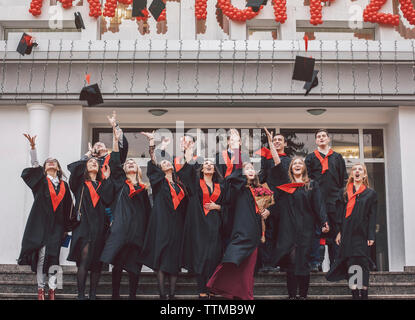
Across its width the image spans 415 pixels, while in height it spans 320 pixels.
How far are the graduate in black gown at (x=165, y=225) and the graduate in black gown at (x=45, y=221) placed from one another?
107 centimetres

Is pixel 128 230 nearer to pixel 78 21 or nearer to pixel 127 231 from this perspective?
pixel 127 231

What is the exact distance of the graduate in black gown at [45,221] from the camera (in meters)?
6.58

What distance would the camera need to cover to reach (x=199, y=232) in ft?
21.2

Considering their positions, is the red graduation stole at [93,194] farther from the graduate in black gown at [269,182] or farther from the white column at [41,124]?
the white column at [41,124]

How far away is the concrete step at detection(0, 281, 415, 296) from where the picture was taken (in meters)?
7.03

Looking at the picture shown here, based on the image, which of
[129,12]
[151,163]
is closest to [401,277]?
[151,163]

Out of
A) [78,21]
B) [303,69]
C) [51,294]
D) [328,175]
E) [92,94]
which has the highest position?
[78,21]

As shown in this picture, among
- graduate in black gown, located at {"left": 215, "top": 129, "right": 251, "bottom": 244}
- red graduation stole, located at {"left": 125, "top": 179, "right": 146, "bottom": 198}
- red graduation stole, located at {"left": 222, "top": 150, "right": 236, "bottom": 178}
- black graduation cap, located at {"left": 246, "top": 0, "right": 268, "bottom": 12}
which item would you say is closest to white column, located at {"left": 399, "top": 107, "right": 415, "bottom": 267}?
black graduation cap, located at {"left": 246, "top": 0, "right": 268, "bottom": 12}

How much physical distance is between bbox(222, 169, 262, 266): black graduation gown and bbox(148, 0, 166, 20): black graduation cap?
375cm

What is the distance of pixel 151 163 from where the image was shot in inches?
260

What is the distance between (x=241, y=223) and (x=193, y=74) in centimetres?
361

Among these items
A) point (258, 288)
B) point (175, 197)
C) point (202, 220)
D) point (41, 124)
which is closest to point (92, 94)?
point (41, 124)

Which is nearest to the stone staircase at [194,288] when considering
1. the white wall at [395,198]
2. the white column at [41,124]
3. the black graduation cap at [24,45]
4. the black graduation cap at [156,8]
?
the white wall at [395,198]

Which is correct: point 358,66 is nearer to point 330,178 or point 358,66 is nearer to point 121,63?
point 330,178
